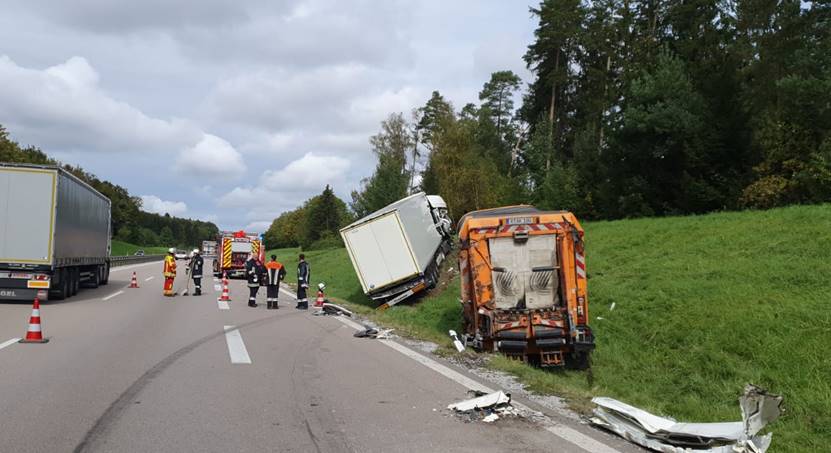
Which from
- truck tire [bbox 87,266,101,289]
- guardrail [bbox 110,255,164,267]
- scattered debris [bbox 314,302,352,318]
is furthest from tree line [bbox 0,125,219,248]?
scattered debris [bbox 314,302,352,318]

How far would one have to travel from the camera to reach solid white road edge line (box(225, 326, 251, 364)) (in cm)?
888

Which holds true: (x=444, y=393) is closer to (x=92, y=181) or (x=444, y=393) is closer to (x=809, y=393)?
(x=809, y=393)

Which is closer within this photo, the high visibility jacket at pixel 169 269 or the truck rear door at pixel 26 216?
the truck rear door at pixel 26 216

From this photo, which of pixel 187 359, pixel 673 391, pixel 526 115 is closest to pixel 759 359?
pixel 673 391

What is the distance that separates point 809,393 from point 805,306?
3143mm

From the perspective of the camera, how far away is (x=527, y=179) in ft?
155

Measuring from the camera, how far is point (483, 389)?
713 cm

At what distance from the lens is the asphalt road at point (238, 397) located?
5004 millimetres

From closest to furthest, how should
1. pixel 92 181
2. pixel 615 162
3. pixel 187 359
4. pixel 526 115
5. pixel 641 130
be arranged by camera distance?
1. pixel 187 359
2. pixel 641 130
3. pixel 615 162
4. pixel 526 115
5. pixel 92 181

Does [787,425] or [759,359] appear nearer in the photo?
[787,425]

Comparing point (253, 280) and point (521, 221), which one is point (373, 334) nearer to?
point (521, 221)

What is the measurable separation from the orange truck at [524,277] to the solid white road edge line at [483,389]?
139 cm

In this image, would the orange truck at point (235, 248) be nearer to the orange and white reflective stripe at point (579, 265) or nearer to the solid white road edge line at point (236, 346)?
the solid white road edge line at point (236, 346)

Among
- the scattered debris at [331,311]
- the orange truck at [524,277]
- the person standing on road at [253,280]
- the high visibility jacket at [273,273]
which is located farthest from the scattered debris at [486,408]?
the person standing on road at [253,280]
